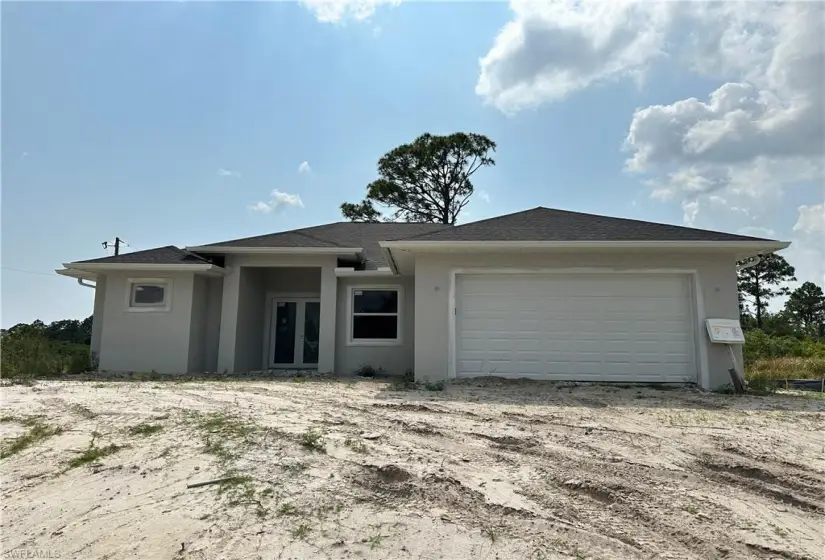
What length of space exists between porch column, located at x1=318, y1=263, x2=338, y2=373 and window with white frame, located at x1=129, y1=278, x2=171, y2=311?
373cm

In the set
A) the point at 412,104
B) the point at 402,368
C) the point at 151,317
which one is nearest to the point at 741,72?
the point at 412,104

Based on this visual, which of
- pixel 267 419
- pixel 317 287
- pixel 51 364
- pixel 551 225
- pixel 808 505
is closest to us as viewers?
pixel 808 505

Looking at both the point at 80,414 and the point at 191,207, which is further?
the point at 191,207

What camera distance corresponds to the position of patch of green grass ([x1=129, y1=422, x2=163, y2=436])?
465 centimetres

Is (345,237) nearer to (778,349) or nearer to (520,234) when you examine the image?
(520,234)

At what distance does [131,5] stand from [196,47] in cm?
145

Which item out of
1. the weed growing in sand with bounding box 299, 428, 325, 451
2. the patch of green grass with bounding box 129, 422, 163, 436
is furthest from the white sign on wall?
the patch of green grass with bounding box 129, 422, 163, 436

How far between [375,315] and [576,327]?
5.05 meters

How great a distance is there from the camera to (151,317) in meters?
11.5

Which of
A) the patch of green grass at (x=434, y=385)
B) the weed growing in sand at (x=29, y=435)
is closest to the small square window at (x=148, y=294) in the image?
the weed growing in sand at (x=29, y=435)

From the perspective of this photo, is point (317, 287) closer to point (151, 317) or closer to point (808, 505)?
point (151, 317)

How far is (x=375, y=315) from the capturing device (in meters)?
12.2

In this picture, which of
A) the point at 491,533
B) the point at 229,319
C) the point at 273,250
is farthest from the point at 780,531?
the point at 229,319

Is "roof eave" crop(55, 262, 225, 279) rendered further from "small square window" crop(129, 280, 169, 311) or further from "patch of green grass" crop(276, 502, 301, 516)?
"patch of green grass" crop(276, 502, 301, 516)
